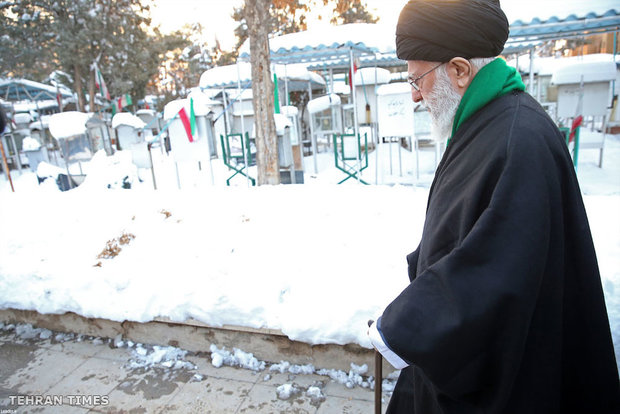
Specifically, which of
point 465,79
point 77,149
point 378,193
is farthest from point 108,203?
point 77,149

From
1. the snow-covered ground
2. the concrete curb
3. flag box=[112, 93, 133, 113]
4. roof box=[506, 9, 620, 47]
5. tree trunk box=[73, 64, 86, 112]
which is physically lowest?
the concrete curb

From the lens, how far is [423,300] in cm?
119

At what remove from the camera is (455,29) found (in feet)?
4.30

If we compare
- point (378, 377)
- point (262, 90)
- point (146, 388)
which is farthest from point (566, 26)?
point (146, 388)

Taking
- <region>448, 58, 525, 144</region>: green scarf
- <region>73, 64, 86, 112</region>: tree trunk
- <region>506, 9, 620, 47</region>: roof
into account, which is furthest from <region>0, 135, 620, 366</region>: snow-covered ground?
<region>73, 64, 86, 112</region>: tree trunk

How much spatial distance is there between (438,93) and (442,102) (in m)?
0.04

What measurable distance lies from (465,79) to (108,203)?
5.22 m

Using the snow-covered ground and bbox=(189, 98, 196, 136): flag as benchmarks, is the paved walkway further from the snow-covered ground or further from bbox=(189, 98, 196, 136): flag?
bbox=(189, 98, 196, 136): flag

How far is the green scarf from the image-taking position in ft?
4.30

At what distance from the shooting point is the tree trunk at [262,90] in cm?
580

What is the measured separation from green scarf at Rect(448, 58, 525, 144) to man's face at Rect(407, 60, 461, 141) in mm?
68

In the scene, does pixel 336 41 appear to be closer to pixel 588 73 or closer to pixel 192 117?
pixel 192 117

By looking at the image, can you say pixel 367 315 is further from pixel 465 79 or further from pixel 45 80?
pixel 45 80

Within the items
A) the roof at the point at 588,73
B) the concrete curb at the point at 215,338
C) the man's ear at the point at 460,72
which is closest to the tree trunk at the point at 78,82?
the concrete curb at the point at 215,338
